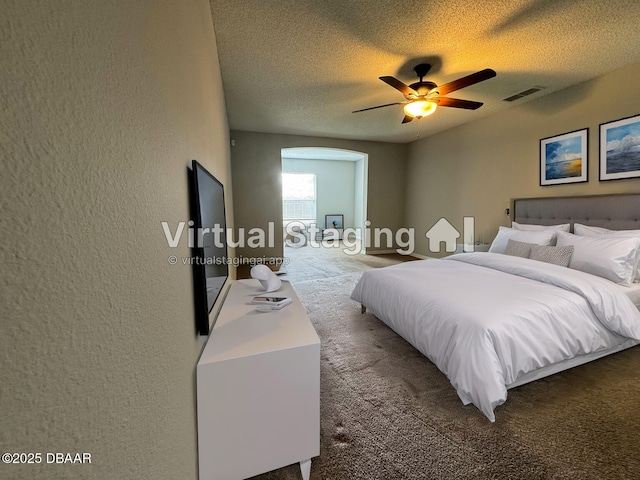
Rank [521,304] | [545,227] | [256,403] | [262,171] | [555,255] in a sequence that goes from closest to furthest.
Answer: [256,403], [521,304], [555,255], [545,227], [262,171]

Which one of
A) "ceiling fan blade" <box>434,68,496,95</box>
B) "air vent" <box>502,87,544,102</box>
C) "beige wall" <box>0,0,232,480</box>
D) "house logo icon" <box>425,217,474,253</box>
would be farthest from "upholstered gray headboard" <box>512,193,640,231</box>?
"beige wall" <box>0,0,232,480</box>

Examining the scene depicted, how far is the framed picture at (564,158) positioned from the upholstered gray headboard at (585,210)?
0.29 meters

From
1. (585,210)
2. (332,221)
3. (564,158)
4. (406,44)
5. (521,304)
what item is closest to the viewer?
(521,304)

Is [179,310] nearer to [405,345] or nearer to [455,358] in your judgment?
[455,358]

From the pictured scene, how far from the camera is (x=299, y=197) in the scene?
9.22m

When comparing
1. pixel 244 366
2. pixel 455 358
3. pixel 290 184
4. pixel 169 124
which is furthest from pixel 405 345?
pixel 290 184

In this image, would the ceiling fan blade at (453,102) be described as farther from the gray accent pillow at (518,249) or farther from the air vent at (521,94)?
the gray accent pillow at (518,249)

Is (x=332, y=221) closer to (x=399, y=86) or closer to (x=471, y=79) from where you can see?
(x=399, y=86)

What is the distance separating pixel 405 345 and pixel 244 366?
1.69 meters

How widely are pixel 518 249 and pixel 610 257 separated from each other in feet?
2.31

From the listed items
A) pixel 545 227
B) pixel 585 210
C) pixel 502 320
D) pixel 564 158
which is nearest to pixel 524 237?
pixel 545 227

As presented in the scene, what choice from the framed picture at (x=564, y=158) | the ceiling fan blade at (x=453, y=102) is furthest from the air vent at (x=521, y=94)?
the ceiling fan blade at (x=453, y=102)

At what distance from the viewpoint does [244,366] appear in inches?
42.2

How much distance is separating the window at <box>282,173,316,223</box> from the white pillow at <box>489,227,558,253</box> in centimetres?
651
